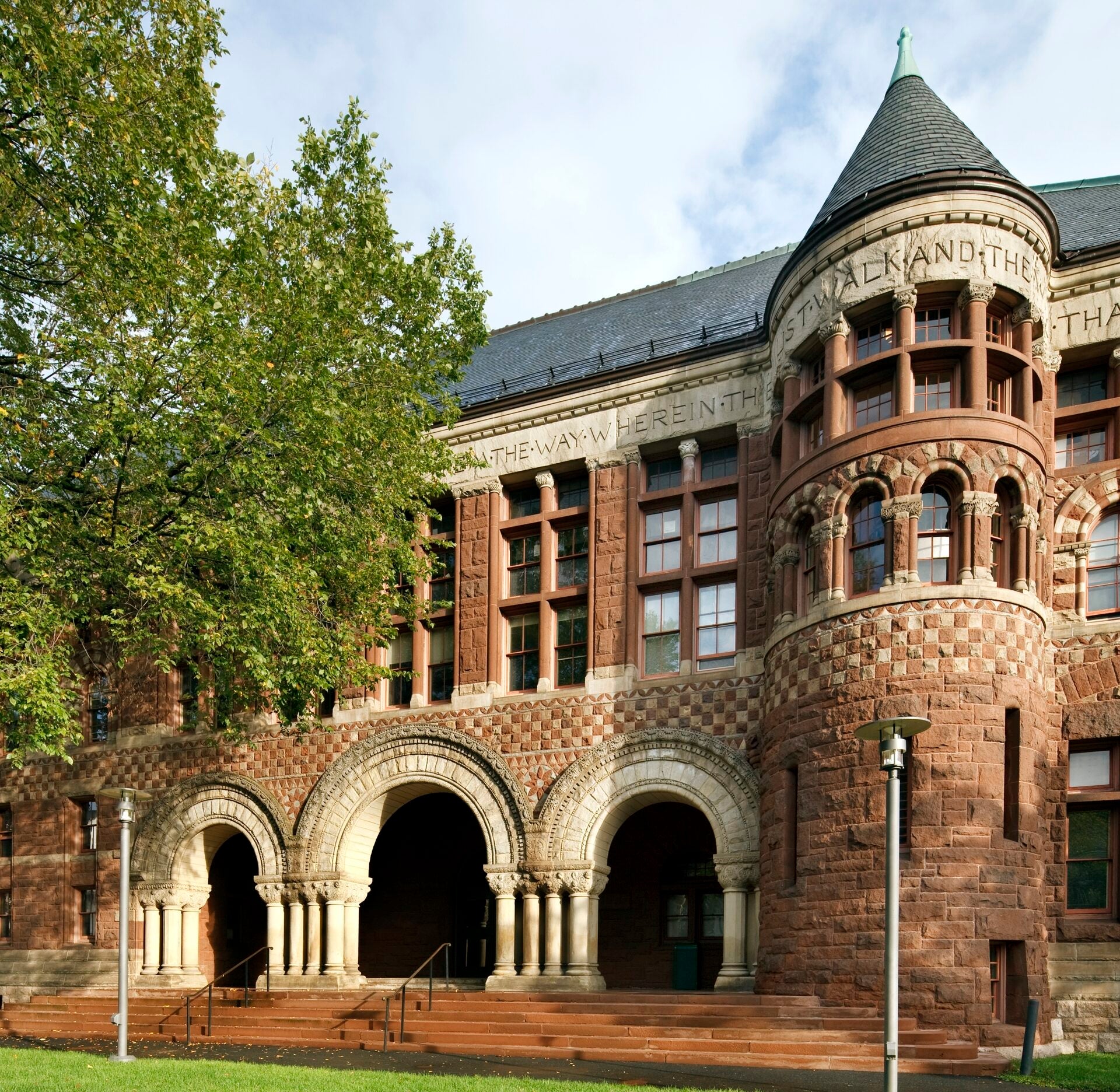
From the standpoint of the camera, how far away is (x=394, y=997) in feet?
63.1

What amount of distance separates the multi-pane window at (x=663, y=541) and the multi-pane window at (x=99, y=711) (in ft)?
39.5

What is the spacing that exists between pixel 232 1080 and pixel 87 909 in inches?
565

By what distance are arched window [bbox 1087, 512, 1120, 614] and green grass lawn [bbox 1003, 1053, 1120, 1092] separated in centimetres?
589

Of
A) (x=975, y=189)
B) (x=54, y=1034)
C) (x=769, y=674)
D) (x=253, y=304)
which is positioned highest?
(x=975, y=189)

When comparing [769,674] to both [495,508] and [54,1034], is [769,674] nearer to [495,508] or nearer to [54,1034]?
[495,508]

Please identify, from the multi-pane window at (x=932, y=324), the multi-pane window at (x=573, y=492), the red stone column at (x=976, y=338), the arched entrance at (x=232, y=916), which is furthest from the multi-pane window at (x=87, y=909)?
the red stone column at (x=976, y=338)

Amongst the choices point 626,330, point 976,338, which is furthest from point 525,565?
point 976,338

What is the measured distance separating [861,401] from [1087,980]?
8139mm

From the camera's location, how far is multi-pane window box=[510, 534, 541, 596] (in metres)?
22.8

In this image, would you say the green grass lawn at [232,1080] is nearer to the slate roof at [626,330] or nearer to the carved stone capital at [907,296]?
the carved stone capital at [907,296]

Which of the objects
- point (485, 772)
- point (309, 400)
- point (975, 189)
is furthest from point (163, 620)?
point (975, 189)

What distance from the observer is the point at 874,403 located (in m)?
18.1

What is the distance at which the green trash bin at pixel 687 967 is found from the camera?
850 inches

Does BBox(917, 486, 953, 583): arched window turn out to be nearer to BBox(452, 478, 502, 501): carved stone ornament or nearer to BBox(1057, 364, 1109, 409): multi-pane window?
BBox(1057, 364, 1109, 409): multi-pane window
